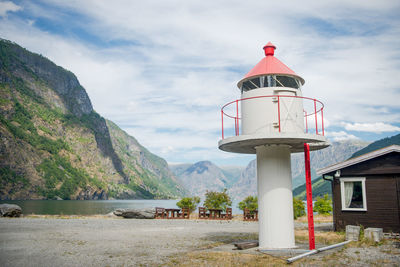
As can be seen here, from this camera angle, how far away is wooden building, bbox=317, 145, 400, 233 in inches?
602

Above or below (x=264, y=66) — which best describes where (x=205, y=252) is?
below

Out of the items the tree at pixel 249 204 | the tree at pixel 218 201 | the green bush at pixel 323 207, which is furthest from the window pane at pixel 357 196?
the green bush at pixel 323 207

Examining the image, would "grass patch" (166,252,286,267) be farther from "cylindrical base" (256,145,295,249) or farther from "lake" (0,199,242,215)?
"lake" (0,199,242,215)

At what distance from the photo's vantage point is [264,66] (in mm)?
12422

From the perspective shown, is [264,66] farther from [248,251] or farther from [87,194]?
[87,194]

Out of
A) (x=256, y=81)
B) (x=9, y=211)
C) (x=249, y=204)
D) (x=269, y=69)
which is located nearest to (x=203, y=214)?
(x=249, y=204)

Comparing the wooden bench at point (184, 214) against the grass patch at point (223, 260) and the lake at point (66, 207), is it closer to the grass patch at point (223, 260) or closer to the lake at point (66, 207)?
the grass patch at point (223, 260)

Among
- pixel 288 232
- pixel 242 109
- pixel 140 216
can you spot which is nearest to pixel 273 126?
pixel 242 109

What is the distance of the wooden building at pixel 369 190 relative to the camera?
15.3 metres

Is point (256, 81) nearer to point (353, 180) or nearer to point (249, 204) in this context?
point (353, 180)

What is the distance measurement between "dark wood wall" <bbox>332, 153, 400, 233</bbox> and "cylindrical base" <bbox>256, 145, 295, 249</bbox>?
235 inches

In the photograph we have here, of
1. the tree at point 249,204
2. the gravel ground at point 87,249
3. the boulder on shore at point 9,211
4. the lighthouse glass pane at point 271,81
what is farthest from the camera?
the tree at point 249,204

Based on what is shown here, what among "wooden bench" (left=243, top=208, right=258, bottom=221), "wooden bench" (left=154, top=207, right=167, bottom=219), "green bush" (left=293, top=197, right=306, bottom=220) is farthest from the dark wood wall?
"wooden bench" (left=154, top=207, right=167, bottom=219)

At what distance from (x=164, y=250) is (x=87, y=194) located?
193787 millimetres
